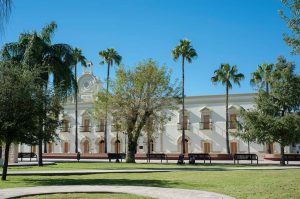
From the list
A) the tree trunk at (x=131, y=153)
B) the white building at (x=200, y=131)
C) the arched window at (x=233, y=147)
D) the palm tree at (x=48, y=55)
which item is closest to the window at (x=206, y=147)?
the white building at (x=200, y=131)

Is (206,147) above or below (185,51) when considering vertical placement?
below

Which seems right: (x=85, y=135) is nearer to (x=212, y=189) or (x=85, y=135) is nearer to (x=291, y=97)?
(x=291, y=97)

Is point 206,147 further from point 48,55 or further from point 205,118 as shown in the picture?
point 48,55

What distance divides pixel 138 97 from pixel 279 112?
11.5 m

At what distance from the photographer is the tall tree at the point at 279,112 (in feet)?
98.9

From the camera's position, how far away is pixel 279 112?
31.8 metres

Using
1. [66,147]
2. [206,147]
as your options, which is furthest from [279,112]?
[66,147]

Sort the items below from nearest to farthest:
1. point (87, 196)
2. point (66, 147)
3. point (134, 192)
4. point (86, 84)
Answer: point (87, 196), point (134, 192), point (66, 147), point (86, 84)

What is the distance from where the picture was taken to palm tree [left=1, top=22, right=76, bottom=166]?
2894 centimetres

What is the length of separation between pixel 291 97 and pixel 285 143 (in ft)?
11.6

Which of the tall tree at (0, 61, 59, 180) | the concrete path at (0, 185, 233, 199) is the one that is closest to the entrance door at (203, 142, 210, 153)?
the tall tree at (0, 61, 59, 180)

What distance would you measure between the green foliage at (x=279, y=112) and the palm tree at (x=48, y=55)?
13576mm

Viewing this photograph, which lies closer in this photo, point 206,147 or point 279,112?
point 279,112

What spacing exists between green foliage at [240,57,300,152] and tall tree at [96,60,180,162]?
7.31 m
